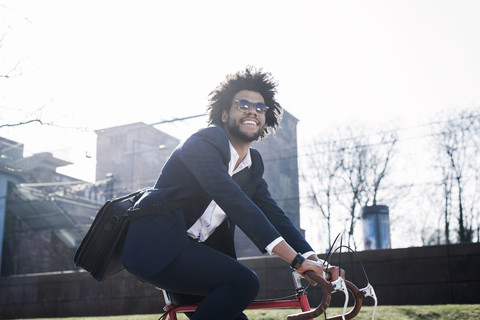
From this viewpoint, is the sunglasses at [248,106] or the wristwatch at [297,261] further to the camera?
the sunglasses at [248,106]

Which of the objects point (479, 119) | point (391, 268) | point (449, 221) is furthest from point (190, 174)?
point (449, 221)

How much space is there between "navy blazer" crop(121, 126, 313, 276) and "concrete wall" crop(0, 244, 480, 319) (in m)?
6.54

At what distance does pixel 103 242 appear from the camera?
8.84 ft

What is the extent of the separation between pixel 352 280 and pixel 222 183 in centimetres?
679

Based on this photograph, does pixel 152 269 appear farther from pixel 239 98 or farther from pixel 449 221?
pixel 449 221

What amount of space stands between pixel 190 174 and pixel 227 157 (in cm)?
22

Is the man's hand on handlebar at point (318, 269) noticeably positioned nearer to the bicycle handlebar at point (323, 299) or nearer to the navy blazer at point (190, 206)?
the bicycle handlebar at point (323, 299)

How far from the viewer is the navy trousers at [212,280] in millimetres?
2480

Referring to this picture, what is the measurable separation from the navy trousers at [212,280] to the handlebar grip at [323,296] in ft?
0.97

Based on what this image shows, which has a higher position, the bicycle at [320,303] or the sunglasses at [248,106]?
the sunglasses at [248,106]

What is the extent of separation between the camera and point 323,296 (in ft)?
7.16

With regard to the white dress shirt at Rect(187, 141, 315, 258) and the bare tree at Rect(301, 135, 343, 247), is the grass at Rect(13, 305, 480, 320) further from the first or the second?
the bare tree at Rect(301, 135, 343, 247)

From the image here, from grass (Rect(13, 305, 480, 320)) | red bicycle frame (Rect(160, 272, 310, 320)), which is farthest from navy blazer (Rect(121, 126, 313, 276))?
grass (Rect(13, 305, 480, 320))

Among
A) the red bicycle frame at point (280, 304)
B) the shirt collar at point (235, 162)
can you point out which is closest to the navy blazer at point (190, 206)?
the shirt collar at point (235, 162)
